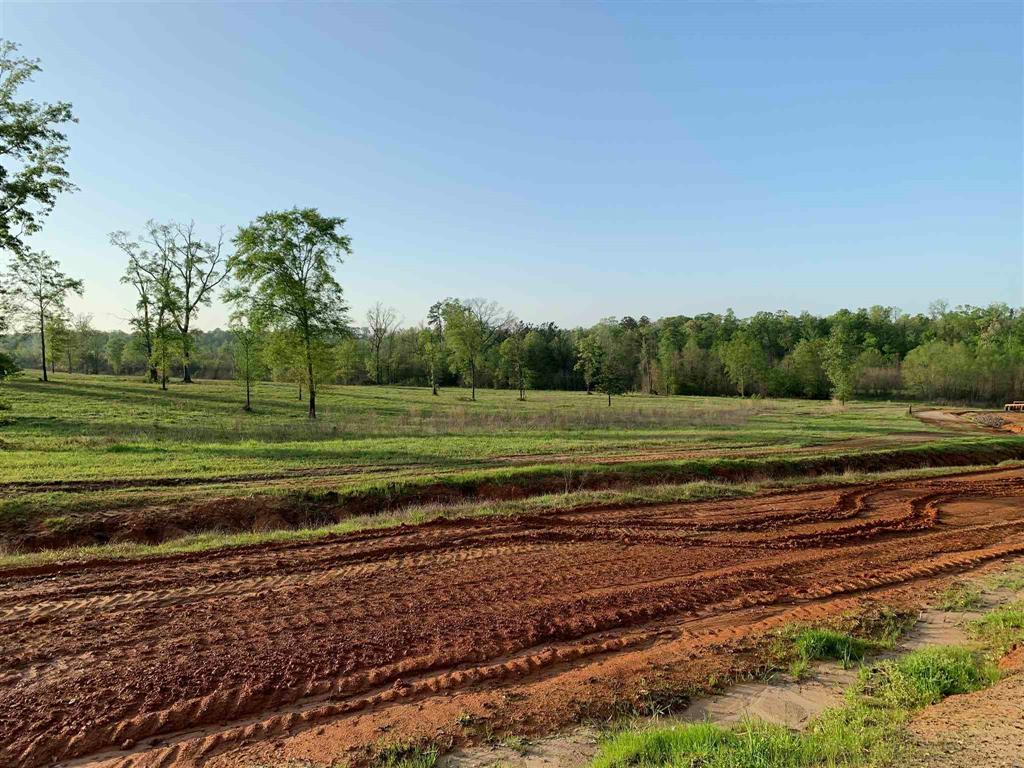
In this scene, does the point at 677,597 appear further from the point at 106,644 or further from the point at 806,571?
the point at 106,644

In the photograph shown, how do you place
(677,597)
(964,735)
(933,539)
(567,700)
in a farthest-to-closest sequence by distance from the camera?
(933,539) → (677,597) → (567,700) → (964,735)

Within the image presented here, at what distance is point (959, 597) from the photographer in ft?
26.8

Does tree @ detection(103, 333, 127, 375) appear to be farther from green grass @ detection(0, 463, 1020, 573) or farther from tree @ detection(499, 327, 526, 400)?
green grass @ detection(0, 463, 1020, 573)

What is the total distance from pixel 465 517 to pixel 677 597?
19.4ft

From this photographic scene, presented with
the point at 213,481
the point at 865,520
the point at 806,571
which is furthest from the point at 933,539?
the point at 213,481

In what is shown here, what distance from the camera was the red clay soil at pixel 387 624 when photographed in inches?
201

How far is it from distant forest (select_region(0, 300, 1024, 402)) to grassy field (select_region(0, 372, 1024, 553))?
22399mm

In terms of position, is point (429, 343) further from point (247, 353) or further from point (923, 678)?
point (923, 678)

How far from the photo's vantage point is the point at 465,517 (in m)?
Answer: 12.9

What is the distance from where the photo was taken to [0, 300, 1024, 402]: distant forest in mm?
66062

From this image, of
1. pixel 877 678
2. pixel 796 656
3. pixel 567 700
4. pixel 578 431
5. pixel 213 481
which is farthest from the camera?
pixel 578 431

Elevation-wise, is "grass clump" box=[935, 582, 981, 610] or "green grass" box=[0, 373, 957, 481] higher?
"green grass" box=[0, 373, 957, 481]

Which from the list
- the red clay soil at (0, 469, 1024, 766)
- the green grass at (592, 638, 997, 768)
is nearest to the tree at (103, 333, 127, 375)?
the red clay soil at (0, 469, 1024, 766)

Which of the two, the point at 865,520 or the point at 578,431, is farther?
the point at 578,431
